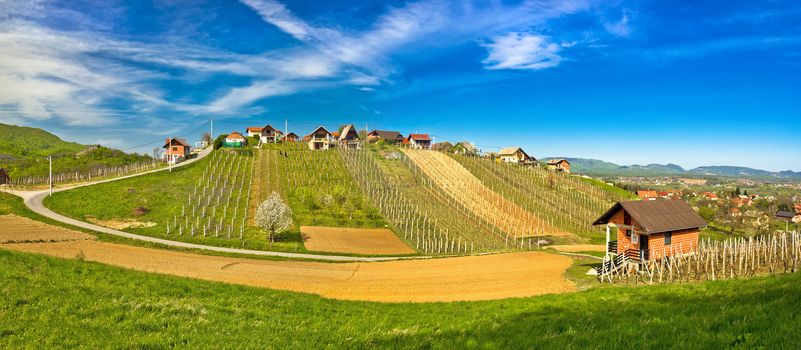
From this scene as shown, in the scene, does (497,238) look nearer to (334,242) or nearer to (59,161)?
(334,242)

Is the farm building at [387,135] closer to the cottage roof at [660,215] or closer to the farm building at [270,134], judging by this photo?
the farm building at [270,134]

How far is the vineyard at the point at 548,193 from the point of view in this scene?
6456cm

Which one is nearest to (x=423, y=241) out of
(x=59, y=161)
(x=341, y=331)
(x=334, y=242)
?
(x=334, y=242)

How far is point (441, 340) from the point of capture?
9414mm

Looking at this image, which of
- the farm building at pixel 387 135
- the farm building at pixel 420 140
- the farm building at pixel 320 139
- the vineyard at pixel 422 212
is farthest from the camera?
the farm building at pixel 387 135

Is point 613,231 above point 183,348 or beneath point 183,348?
beneath

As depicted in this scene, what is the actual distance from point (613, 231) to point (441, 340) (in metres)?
56.3

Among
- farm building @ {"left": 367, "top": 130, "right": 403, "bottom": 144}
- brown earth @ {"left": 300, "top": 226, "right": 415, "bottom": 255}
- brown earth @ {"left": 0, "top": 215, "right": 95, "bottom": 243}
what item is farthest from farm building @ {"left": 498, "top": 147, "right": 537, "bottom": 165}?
brown earth @ {"left": 0, "top": 215, "right": 95, "bottom": 243}

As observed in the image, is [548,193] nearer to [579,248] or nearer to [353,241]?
[579,248]

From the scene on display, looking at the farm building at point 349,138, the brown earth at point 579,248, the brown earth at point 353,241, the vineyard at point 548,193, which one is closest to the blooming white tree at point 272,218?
the brown earth at point 353,241

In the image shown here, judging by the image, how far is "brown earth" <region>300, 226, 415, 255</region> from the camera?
4016 centimetres

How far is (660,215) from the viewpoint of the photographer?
1206 inches

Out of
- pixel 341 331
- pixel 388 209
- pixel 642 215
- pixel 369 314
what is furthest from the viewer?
pixel 388 209

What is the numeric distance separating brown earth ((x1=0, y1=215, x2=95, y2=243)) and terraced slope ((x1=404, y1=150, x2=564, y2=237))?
149 ft
